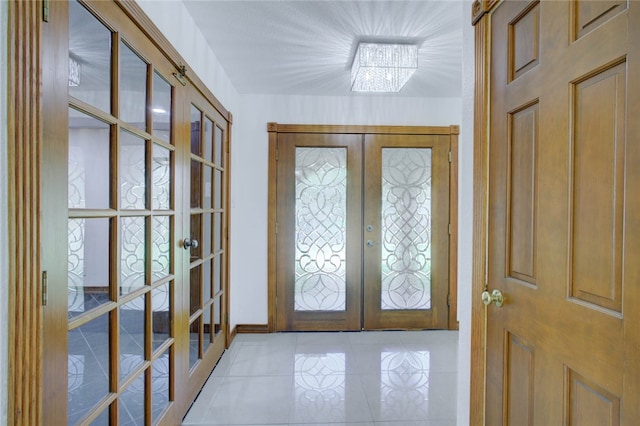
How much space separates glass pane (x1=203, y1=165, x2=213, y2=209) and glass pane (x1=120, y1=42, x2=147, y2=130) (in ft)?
3.01

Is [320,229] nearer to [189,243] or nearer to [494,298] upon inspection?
[189,243]

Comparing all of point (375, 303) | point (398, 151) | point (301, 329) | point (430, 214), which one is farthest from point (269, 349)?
point (398, 151)

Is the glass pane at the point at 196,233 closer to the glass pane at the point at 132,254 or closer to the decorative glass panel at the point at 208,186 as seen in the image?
the decorative glass panel at the point at 208,186

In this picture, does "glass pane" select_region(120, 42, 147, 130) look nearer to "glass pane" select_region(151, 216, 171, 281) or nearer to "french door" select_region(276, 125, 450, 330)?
"glass pane" select_region(151, 216, 171, 281)

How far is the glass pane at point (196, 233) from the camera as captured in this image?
2295mm

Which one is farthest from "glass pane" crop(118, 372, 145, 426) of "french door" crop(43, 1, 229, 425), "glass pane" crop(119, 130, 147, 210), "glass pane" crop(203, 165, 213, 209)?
"glass pane" crop(203, 165, 213, 209)

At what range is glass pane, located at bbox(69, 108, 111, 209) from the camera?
1129 mm

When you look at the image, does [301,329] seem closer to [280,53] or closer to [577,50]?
[280,53]

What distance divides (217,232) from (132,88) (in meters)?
1.57

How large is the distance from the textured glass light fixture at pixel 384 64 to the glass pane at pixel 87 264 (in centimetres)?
201

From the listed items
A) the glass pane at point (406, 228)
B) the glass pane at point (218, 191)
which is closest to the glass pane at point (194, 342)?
the glass pane at point (218, 191)

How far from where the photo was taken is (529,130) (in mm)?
1201

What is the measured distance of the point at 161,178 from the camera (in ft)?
5.84

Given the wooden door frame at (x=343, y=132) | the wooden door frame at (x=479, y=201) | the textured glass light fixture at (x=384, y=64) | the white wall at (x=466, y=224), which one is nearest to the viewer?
the wooden door frame at (x=479, y=201)
